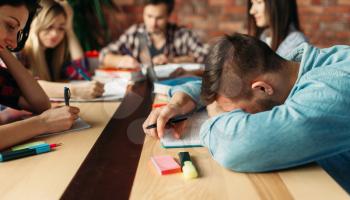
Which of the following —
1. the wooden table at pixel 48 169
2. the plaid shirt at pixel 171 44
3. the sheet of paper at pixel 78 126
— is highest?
the wooden table at pixel 48 169

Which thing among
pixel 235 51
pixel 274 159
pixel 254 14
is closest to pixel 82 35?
pixel 254 14

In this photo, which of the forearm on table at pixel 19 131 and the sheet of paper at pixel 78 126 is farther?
the sheet of paper at pixel 78 126

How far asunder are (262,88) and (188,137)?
0.76 feet

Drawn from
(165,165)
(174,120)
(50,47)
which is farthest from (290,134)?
(50,47)

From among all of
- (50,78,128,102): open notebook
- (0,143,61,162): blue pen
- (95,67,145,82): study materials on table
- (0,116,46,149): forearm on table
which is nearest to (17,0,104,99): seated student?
(95,67,145,82): study materials on table

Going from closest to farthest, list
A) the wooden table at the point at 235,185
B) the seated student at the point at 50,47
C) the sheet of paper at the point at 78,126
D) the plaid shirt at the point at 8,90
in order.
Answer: the wooden table at the point at 235,185 → the sheet of paper at the point at 78,126 → the plaid shirt at the point at 8,90 → the seated student at the point at 50,47

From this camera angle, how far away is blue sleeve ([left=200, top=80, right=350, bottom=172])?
77cm

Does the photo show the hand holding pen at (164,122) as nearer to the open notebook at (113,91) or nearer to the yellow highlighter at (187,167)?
the yellow highlighter at (187,167)

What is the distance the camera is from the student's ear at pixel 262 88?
89 cm

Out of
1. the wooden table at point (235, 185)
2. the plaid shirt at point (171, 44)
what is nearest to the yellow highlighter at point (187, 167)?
the wooden table at point (235, 185)

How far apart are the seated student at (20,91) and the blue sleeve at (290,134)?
50 centimetres

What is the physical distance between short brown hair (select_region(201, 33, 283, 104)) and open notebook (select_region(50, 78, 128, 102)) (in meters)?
0.62

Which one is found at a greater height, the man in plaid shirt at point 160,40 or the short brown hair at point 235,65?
the short brown hair at point 235,65

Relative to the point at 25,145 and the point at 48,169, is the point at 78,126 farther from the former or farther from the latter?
the point at 48,169
